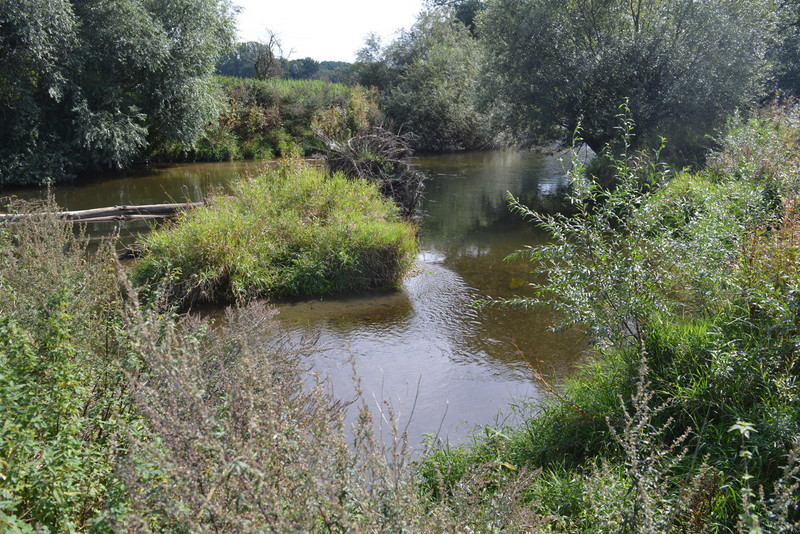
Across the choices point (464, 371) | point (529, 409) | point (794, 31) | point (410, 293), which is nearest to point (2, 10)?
point (410, 293)

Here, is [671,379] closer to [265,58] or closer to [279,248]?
[279,248]

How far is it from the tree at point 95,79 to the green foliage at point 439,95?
978cm

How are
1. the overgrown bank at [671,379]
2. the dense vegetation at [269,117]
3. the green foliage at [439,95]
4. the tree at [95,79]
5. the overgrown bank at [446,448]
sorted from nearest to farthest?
the overgrown bank at [446,448]
the overgrown bank at [671,379]
the tree at [95,79]
the dense vegetation at [269,117]
the green foliage at [439,95]

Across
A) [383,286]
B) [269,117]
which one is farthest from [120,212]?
[269,117]

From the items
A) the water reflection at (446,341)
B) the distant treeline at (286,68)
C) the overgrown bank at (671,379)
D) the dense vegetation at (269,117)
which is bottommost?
the water reflection at (446,341)

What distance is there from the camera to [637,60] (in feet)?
43.9

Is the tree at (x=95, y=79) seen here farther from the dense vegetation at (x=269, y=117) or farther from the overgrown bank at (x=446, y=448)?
the overgrown bank at (x=446, y=448)

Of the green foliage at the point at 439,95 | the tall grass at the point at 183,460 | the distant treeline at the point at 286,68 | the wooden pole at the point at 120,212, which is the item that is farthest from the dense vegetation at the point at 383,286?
the distant treeline at the point at 286,68

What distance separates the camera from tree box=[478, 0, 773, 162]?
13219 millimetres

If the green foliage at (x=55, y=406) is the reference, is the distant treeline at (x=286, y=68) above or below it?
above

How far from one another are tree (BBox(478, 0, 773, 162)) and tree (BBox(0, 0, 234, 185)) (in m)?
9.94

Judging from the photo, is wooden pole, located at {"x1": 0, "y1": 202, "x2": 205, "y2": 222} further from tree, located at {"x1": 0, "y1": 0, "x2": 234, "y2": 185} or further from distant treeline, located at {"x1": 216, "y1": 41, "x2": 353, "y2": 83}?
distant treeline, located at {"x1": 216, "y1": 41, "x2": 353, "y2": 83}

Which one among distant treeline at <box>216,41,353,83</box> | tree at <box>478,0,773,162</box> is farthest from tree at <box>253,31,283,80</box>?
tree at <box>478,0,773,162</box>

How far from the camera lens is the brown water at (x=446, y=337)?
5.05 m
